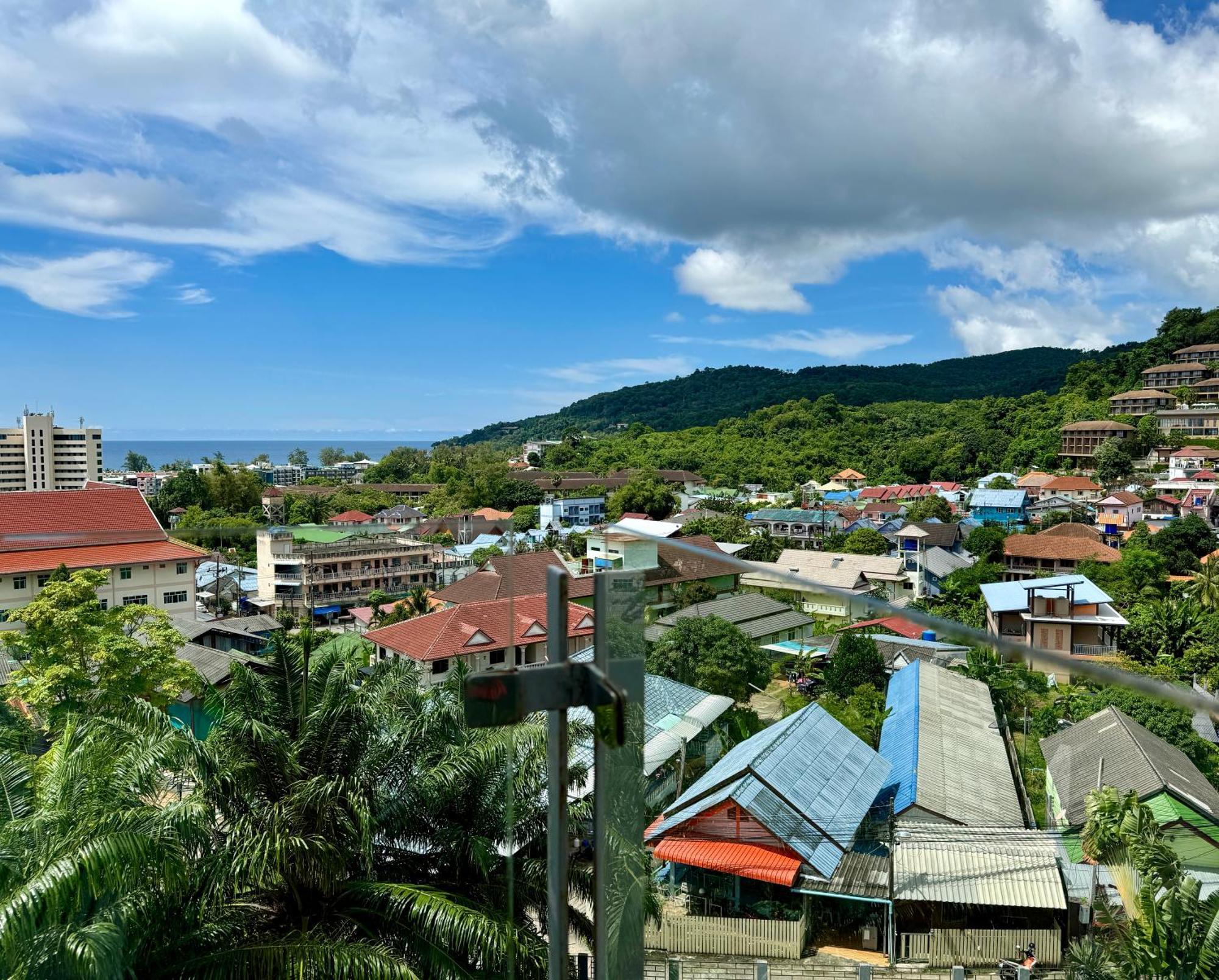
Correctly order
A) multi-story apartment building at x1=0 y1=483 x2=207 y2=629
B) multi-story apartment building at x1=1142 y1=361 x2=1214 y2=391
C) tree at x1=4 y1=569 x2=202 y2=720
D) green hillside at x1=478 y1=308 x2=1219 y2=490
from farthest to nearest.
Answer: multi-story apartment building at x1=1142 y1=361 x2=1214 y2=391 < green hillside at x1=478 y1=308 x2=1219 y2=490 < multi-story apartment building at x1=0 y1=483 x2=207 y2=629 < tree at x1=4 y1=569 x2=202 y2=720

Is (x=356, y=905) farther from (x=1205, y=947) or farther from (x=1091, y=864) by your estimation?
(x=1091, y=864)

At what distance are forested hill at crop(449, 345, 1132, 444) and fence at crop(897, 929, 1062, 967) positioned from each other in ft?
145

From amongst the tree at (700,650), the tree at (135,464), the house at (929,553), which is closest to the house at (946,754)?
the tree at (700,650)

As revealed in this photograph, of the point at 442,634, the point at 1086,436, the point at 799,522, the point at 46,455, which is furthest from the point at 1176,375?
the point at 46,455

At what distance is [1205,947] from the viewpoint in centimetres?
228

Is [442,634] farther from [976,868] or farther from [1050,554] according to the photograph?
[1050,554]

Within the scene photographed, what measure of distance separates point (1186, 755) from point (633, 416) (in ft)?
181

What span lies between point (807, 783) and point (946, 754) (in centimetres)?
138

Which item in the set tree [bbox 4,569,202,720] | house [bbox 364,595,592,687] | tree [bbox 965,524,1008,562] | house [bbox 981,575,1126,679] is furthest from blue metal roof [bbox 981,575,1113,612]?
tree [bbox 965,524,1008,562]

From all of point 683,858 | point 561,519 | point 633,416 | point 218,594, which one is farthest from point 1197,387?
point 683,858

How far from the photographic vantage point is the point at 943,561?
54.9ft

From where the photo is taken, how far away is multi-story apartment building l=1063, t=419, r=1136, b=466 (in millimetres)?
30984

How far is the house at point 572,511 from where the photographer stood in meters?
23.2

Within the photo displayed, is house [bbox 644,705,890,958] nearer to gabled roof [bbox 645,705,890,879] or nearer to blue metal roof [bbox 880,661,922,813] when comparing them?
gabled roof [bbox 645,705,890,879]
